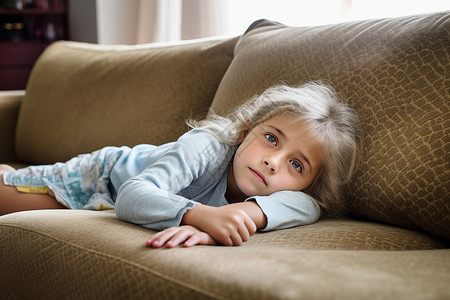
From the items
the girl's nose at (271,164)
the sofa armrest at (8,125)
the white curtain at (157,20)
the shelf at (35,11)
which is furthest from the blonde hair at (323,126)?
the shelf at (35,11)

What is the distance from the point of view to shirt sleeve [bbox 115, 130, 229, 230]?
1017 mm

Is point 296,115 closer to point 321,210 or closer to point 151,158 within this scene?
point 321,210

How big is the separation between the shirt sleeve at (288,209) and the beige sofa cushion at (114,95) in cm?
60

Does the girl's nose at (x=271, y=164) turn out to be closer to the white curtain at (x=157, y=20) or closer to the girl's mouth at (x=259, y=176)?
the girl's mouth at (x=259, y=176)

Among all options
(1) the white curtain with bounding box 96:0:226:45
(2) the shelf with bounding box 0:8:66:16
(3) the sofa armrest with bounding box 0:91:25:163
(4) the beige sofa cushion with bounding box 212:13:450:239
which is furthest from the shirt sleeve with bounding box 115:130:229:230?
(2) the shelf with bounding box 0:8:66:16

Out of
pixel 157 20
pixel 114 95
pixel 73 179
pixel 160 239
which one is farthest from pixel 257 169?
pixel 157 20

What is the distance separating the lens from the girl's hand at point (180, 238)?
34.5 inches

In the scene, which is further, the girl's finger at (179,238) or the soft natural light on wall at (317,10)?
the soft natural light on wall at (317,10)

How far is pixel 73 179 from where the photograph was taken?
64.0 inches

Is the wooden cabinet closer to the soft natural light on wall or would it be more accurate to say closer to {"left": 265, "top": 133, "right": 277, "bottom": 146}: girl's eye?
the soft natural light on wall

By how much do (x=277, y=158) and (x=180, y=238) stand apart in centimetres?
38

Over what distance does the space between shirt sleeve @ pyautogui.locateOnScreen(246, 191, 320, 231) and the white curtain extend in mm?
1594

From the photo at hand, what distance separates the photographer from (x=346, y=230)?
Answer: 1.06m

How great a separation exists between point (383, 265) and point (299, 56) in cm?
73
